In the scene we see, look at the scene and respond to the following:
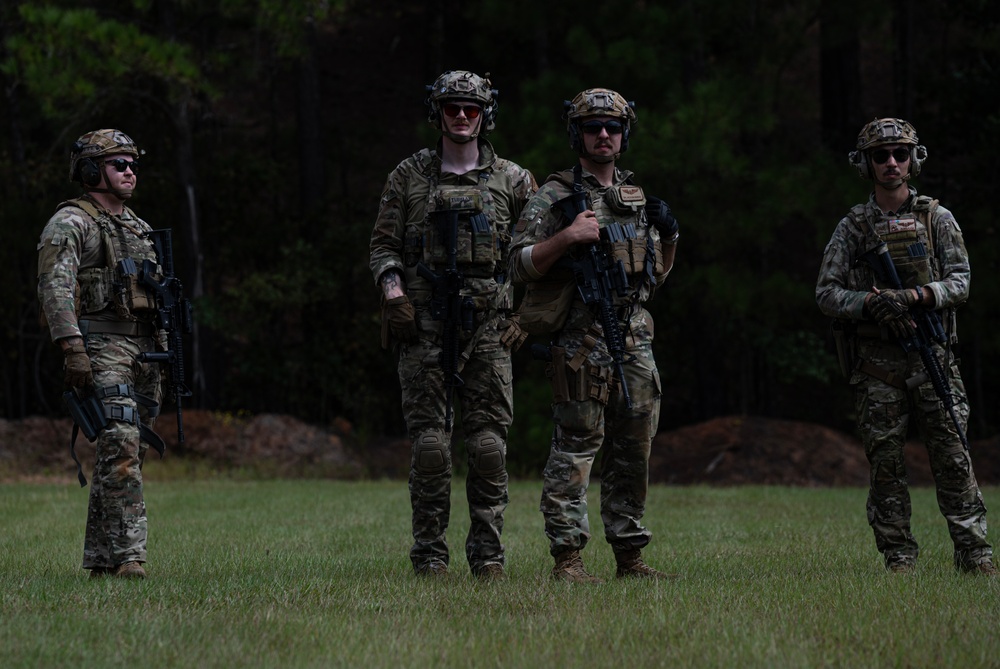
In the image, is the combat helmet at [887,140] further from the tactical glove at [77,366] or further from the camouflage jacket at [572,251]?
the tactical glove at [77,366]

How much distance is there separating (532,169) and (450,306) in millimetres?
9402

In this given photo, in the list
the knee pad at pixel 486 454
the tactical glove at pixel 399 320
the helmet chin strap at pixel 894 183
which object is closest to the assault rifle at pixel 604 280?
the knee pad at pixel 486 454

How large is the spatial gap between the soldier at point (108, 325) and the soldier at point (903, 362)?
3.87m

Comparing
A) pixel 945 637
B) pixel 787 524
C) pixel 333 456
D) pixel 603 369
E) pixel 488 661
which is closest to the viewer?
pixel 488 661

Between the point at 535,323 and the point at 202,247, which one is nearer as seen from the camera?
the point at 535,323

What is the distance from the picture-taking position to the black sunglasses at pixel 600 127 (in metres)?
7.04

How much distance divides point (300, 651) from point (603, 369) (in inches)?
103

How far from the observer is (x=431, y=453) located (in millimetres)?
7176

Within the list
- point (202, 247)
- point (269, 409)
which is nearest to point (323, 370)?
point (269, 409)

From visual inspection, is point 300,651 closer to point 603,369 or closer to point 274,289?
point 603,369

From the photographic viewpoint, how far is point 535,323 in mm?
7043

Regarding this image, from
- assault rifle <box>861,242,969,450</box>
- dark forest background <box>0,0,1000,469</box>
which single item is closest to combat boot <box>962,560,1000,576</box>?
assault rifle <box>861,242,969,450</box>

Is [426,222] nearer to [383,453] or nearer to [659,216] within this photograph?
[659,216]

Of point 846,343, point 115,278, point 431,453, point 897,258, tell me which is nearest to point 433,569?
point 431,453
